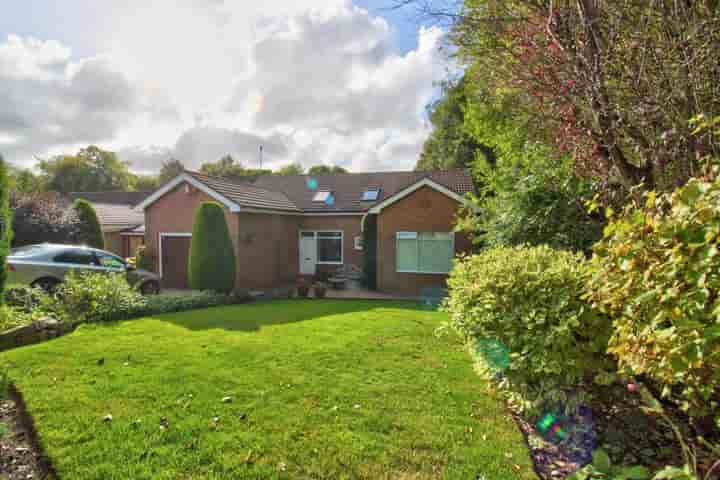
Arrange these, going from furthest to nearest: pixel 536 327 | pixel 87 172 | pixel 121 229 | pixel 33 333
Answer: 1. pixel 87 172
2. pixel 121 229
3. pixel 33 333
4. pixel 536 327

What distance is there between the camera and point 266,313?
10.7 meters

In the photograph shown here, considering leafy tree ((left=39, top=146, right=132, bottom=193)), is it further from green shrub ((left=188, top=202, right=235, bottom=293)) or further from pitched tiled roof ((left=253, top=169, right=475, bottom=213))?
green shrub ((left=188, top=202, right=235, bottom=293))

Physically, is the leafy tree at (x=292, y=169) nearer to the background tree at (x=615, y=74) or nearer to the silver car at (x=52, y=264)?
the silver car at (x=52, y=264)

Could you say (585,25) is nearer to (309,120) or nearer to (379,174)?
(309,120)

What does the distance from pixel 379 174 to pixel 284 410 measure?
20.1 metres

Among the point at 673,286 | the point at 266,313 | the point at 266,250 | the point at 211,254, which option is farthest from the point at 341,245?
the point at 673,286

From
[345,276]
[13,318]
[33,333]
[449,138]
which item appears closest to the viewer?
[33,333]

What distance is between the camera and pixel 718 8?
11.2ft

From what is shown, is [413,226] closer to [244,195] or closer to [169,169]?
[244,195]

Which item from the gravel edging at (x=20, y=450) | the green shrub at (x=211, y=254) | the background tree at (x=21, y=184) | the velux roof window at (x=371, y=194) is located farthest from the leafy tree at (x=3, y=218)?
the velux roof window at (x=371, y=194)

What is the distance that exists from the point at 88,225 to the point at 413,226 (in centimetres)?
1609

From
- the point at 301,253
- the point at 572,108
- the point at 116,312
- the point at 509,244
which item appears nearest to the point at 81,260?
the point at 116,312

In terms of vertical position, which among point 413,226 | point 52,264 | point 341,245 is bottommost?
point 52,264

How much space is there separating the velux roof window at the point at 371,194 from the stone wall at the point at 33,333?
14423 mm
